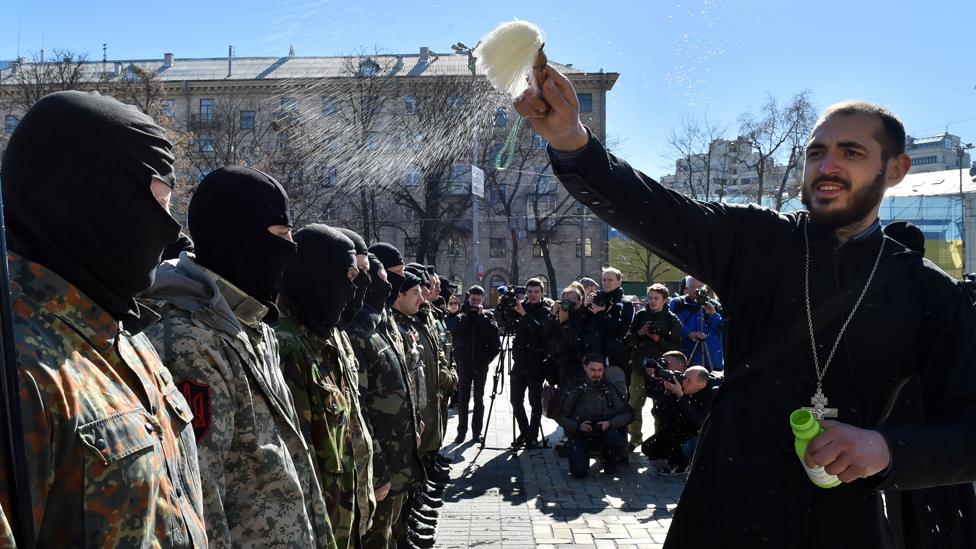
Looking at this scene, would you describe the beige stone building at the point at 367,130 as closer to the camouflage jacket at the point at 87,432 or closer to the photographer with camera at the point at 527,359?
the camouflage jacket at the point at 87,432

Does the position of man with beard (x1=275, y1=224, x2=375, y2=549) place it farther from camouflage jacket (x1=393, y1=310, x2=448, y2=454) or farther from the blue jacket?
the blue jacket

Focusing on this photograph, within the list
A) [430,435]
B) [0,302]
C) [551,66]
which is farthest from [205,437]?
[430,435]

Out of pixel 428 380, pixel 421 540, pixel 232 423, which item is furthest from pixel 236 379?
→ pixel 428 380

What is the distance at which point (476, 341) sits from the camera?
11594mm

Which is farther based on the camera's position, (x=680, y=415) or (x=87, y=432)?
(x=680, y=415)

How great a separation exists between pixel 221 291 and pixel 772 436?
1.85m

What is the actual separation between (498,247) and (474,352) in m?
43.9

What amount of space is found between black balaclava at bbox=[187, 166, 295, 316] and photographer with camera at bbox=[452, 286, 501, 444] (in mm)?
8439

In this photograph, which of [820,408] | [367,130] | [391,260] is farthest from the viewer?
[391,260]

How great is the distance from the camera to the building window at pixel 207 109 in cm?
2319

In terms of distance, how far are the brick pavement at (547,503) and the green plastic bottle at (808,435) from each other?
Result: 470 cm

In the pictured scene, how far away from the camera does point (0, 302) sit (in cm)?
135

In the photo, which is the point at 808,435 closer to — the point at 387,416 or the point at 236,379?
the point at 236,379

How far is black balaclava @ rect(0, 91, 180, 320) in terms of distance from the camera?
172cm
